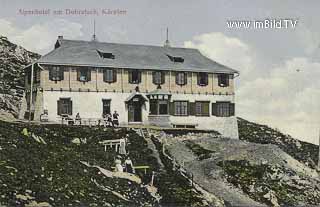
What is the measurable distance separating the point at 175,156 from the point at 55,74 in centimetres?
364

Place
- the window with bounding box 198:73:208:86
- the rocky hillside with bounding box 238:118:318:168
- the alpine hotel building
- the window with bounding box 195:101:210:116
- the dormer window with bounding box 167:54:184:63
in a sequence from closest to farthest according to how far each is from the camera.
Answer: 1. the rocky hillside with bounding box 238:118:318:168
2. the alpine hotel building
3. the dormer window with bounding box 167:54:184:63
4. the window with bounding box 195:101:210:116
5. the window with bounding box 198:73:208:86

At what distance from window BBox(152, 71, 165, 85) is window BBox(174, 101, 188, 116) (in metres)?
0.67

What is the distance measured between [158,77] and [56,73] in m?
2.50

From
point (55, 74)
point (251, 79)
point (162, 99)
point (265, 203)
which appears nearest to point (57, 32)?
point (55, 74)

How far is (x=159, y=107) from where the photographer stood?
15.5 meters

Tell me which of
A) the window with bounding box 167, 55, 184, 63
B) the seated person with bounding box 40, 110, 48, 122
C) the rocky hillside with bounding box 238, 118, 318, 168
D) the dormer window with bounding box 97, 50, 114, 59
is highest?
the dormer window with bounding box 97, 50, 114, 59

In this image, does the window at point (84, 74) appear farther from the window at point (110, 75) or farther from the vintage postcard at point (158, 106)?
the window at point (110, 75)

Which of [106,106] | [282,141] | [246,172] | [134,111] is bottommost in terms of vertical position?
[246,172]

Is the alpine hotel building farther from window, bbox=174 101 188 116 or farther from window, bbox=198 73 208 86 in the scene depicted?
window, bbox=198 73 208 86

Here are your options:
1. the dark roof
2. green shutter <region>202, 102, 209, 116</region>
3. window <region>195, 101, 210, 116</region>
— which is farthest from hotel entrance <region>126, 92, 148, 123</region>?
green shutter <region>202, 102, 209, 116</region>

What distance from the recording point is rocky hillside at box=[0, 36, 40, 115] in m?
16.2

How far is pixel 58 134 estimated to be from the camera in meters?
13.8

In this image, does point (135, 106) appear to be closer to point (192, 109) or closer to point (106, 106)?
point (106, 106)

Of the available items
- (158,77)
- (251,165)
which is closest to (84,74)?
(158,77)
